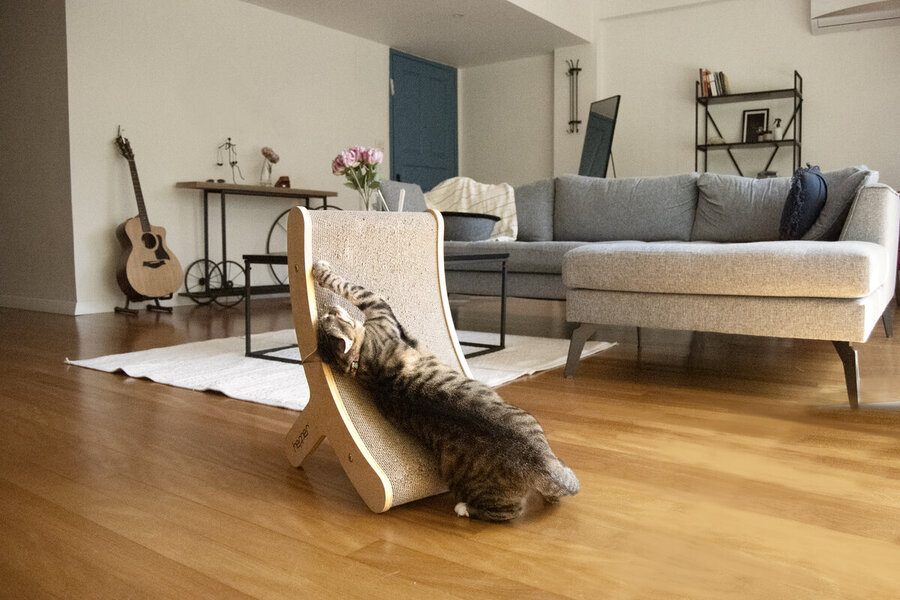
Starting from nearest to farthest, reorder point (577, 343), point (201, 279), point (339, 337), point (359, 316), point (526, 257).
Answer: point (339, 337), point (359, 316), point (577, 343), point (526, 257), point (201, 279)

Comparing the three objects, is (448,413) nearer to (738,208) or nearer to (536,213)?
(738,208)

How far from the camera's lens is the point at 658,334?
3.43 meters

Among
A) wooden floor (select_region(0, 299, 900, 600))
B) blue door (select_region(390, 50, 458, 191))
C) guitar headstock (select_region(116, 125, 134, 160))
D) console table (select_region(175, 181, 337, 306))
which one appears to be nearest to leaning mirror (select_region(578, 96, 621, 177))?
blue door (select_region(390, 50, 458, 191))

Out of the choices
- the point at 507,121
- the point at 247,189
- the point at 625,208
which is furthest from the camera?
the point at 507,121

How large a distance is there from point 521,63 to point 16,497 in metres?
6.85

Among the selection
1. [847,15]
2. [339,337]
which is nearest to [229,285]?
[339,337]

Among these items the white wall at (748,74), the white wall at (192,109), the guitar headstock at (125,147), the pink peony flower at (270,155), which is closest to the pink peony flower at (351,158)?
the guitar headstock at (125,147)

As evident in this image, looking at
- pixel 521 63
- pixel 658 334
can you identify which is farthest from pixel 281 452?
pixel 521 63

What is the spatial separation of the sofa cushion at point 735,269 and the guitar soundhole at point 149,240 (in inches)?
126

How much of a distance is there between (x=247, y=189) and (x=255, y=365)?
2.62m

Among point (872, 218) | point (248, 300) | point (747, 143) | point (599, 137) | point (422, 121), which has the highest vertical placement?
point (422, 121)

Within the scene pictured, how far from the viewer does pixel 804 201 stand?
10.00 feet

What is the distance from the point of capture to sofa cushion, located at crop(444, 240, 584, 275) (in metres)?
3.36

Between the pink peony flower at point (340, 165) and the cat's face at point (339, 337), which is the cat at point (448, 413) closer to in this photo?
the cat's face at point (339, 337)
